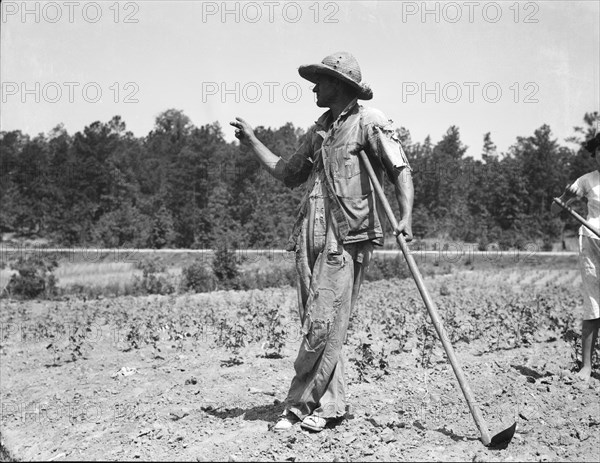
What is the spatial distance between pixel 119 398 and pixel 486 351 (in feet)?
12.3

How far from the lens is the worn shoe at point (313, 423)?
411 centimetres

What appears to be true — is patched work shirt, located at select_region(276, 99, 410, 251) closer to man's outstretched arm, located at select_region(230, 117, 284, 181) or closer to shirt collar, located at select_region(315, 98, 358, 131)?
shirt collar, located at select_region(315, 98, 358, 131)

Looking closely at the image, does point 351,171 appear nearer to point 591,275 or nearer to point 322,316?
point 322,316

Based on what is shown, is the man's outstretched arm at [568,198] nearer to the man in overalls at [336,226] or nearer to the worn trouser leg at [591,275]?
the worn trouser leg at [591,275]

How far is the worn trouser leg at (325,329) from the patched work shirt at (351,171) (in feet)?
0.51

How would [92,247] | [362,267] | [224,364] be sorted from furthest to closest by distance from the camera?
1. [92,247]
2. [224,364]
3. [362,267]

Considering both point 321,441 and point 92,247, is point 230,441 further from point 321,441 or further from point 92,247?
point 92,247

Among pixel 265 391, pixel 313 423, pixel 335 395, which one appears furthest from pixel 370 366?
pixel 313 423

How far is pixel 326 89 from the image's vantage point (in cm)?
431

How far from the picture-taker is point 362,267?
14.1 feet

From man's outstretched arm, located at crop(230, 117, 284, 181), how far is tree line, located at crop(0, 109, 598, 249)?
23.7 metres

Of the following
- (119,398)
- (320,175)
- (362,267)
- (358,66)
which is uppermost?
(358,66)

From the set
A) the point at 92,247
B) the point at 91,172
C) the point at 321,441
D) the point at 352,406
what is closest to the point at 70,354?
the point at 352,406

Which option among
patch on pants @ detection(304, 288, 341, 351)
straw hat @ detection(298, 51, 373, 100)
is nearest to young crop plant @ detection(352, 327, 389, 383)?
patch on pants @ detection(304, 288, 341, 351)
